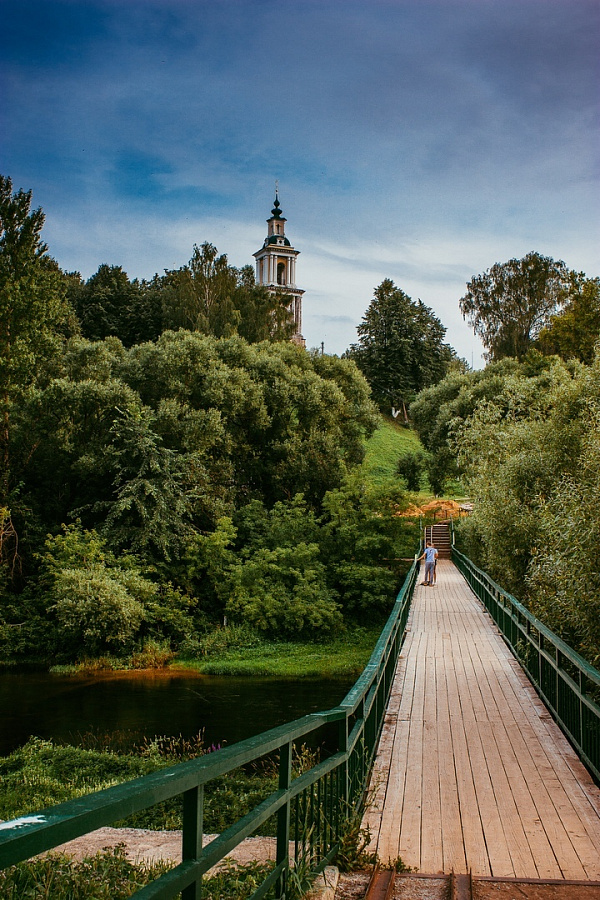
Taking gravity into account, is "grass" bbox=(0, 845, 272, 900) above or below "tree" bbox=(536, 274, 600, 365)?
Result: below

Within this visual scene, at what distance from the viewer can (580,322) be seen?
44.2 m

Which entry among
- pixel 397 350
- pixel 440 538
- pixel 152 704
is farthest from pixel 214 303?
pixel 397 350

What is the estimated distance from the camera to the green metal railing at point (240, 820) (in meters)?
1.44

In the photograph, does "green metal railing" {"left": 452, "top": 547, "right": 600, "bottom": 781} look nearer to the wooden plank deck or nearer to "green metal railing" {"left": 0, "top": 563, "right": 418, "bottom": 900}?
the wooden plank deck

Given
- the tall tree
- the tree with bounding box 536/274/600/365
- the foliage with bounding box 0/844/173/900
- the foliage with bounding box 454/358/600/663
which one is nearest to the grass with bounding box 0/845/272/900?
the foliage with bounding box 0/844/173/900

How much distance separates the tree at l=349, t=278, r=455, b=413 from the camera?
69875mm

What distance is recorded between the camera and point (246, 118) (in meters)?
25.7

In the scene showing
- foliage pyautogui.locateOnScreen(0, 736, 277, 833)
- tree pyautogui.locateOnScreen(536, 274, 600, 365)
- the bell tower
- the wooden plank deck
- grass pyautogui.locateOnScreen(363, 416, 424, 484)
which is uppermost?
the bell tower

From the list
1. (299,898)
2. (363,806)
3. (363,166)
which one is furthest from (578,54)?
(299,898)

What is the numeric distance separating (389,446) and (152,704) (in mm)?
45341

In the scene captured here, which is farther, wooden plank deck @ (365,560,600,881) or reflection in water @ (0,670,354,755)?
reflection in water @ (0,670,354,755)

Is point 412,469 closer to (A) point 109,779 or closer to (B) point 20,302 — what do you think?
(B) point 20,302

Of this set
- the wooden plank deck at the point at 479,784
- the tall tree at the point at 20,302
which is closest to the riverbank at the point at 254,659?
the tall tree at the point at 20,302

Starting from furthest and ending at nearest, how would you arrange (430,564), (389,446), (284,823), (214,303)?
(389,446)
(214,303)
(430,564)
(284,823)
